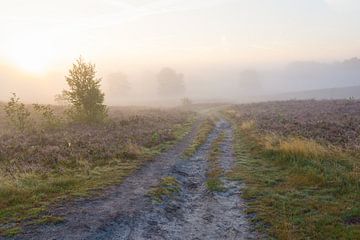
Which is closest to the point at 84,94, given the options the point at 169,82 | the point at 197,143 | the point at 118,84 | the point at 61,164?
the point at 197,143

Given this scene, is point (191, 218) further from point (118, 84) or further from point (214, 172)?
point (118, 84)

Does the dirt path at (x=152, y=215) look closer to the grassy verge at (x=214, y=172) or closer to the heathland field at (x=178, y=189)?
the heathland field at (x=178, y=189)

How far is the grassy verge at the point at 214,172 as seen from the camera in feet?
55.9

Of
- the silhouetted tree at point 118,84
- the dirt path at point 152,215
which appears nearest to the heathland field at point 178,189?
the dirt path at point 152,215

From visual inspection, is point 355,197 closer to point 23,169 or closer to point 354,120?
point 23,169

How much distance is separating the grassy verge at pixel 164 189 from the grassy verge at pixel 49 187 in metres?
2.09

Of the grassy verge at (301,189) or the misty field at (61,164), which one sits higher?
the misty field at (61,164)

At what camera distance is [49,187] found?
1565 centimetres

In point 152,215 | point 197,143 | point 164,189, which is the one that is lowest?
point 152,215

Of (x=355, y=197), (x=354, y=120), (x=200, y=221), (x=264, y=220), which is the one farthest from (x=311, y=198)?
(x=354, y=120)

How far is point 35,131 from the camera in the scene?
108 feet

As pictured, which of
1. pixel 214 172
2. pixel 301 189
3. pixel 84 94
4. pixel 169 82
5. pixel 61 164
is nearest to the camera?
pixel 301 189

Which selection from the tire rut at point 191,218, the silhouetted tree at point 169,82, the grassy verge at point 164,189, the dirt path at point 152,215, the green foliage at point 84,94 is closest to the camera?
the dirt path at point 152,215

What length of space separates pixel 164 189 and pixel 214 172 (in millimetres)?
4320
